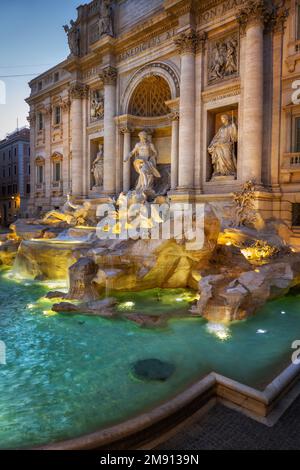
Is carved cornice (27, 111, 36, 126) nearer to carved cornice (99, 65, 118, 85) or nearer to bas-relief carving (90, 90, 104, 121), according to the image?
bas-relief carving (90, 90, 104, 121)

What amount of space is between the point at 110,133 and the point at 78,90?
4353mm

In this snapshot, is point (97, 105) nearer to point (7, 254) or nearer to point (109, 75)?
point (109, 75)

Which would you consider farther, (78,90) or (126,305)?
(78,90)

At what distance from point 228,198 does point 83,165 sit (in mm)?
10314

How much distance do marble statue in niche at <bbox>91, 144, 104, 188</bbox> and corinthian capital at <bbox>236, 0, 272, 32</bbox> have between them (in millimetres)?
9850

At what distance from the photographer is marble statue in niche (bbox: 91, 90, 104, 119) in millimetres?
18147

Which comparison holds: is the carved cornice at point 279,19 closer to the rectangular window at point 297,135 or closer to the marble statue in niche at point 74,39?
the rectangular window at point 297,135

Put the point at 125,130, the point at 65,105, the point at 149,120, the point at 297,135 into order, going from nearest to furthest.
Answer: the point at 297,135, the point at 125,130, the point at 149,120, the point at 65,105

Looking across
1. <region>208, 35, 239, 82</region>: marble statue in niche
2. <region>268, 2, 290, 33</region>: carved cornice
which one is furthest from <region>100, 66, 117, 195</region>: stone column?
<region>268, 2, 290, 33</region>: carved cornice

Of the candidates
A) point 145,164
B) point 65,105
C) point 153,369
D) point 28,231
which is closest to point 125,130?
point 145,164

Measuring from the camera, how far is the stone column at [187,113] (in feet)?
43.8

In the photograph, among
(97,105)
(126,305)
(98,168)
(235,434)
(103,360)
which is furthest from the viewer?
(98,168)

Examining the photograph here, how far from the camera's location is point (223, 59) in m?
12.8

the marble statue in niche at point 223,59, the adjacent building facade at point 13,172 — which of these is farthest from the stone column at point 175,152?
the adjacent building facade at point 13,172
